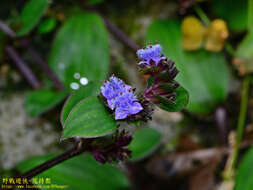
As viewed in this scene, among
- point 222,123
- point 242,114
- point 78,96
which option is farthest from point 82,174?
point 242,114

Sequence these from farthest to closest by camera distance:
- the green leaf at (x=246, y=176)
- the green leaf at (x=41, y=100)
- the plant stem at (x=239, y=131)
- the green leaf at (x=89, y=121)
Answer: the plant stem at (x=239, y=131) < the green leaf at (x=41, y=100) < the green leaf at (x=246, y=176) < the green leaf at (x=89, y=121)

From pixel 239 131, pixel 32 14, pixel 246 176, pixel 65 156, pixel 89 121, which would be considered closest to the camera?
pixel 89 121

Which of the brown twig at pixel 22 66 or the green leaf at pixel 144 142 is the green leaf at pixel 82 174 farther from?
the brown twig at pixel 22 66

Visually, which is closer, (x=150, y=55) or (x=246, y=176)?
(x=150, y=55)

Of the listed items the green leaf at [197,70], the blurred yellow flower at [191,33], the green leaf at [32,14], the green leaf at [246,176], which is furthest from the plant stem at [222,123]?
the green leaf at [32,14]

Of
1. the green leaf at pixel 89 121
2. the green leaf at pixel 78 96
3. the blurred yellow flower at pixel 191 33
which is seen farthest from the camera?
the blurred yellow flower at pixel 191 33

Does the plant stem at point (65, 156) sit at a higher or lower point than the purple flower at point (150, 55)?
lower

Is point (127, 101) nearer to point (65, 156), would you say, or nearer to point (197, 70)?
point (65, 156)

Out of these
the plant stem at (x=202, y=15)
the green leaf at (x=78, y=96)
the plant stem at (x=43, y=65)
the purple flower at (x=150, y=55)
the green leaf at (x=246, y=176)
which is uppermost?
the plant stem at (x=202, y=15)
